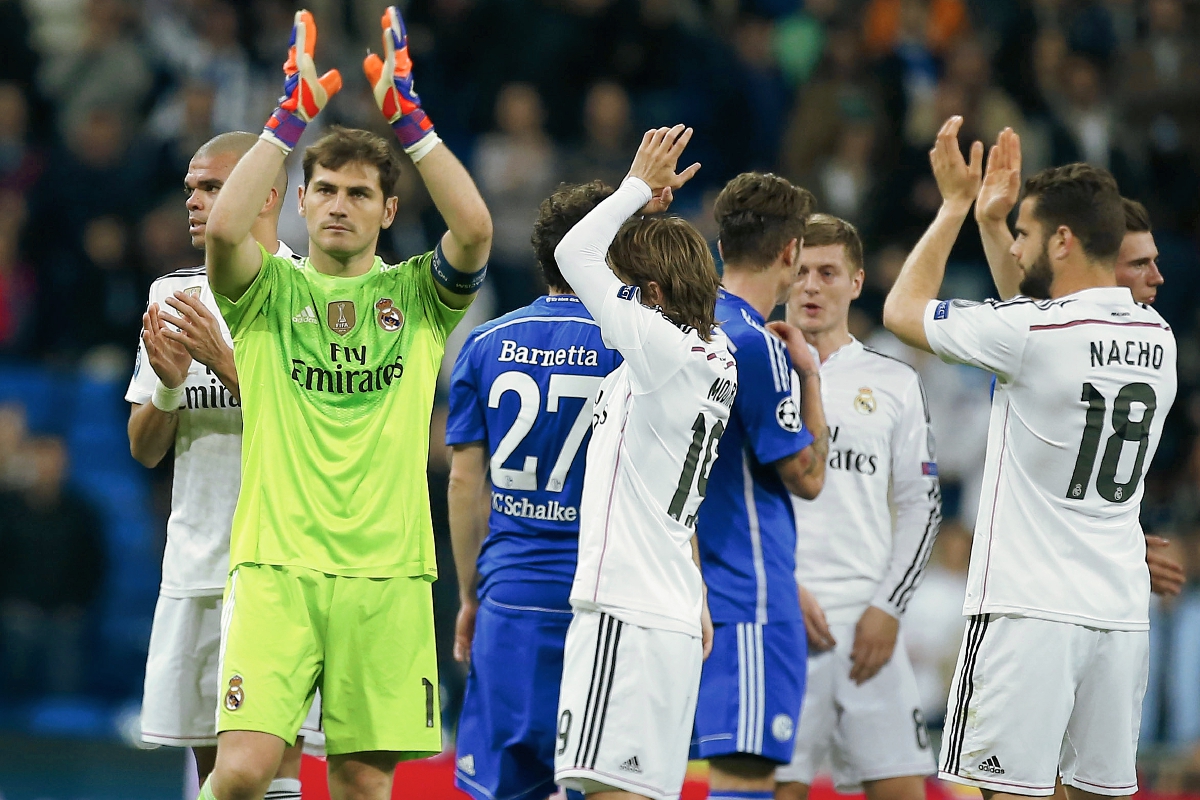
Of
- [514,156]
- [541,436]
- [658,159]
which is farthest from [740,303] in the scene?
[514,156]

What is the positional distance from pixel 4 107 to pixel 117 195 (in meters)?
1.68

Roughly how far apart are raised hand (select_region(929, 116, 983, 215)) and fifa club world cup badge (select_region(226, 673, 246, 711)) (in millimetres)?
3230

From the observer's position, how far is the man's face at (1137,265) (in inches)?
254

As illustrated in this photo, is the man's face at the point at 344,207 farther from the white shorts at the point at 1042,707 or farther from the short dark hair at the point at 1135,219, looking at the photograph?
the short dark hair at the point at 1135,219

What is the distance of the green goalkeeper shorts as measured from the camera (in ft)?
17.2

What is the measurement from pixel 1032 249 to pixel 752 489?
142 centimetres

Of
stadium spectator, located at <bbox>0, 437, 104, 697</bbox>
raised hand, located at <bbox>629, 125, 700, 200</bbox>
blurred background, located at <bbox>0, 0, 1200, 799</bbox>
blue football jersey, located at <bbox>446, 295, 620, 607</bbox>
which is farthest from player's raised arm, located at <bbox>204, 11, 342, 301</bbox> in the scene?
stadium spectator, located at <bbox>0, 437, 104, 697</bbox>

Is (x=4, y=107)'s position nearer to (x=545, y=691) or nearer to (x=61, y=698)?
(x=61, y=698)

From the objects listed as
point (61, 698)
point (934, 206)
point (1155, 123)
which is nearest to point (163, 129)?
point (61, 698)

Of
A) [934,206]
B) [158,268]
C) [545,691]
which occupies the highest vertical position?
[934,206]

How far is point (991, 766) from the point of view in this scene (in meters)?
5.63

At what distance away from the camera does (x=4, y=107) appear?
1455 centimetres

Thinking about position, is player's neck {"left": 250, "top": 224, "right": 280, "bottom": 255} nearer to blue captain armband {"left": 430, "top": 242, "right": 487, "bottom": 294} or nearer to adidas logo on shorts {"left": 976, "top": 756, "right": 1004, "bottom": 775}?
blue captain armband {"left": 430, "top": 242, "right": 487, "bottom": 294}

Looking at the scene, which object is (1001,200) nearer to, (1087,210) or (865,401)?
(1087,210)
